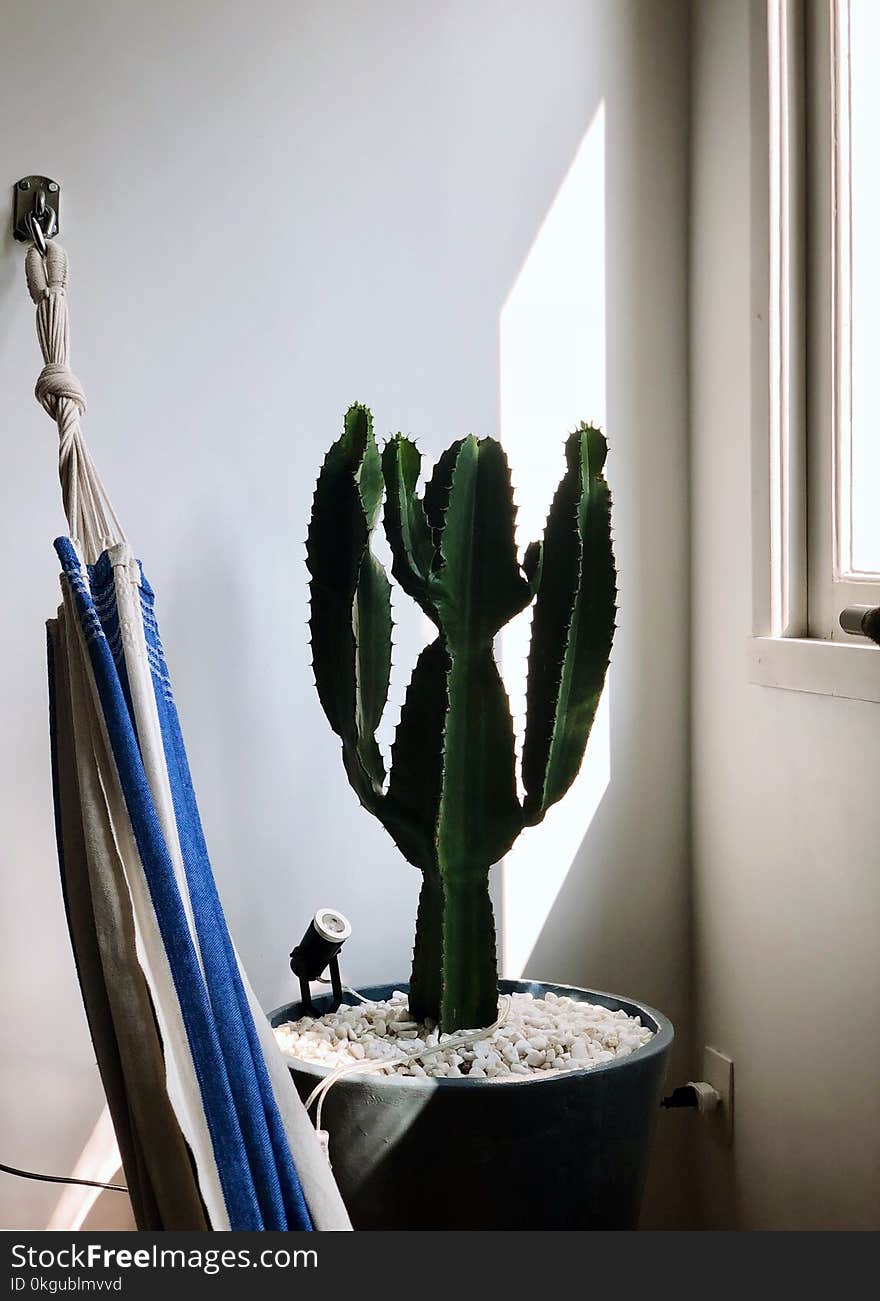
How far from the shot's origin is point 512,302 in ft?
5.35

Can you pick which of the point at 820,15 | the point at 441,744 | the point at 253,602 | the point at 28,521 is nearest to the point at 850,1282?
the point at 441,744

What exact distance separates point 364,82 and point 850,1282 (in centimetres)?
146

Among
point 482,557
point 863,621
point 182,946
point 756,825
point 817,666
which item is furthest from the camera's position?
point 756,825

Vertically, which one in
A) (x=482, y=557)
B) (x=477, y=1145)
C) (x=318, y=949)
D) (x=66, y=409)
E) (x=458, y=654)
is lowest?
(x=477, y=1145)

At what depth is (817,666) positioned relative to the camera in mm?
1392

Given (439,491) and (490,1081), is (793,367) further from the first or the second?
(490,1081)

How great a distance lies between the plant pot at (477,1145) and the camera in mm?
1185

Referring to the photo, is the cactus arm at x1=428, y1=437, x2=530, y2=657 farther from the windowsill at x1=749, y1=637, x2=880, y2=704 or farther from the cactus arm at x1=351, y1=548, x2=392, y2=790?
the windowsill at x1=749, y1=637, x2=880, y2=704

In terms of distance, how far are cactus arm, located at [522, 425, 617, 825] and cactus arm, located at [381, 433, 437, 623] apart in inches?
5.1

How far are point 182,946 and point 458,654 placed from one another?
1.51ft

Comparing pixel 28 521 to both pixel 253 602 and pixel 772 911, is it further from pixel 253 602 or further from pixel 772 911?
pixel 772 911

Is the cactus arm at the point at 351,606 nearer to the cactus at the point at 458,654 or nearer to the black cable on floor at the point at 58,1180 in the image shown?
the cactus at the point at 458,654

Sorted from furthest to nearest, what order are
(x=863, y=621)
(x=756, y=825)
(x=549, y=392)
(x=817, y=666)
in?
(x=549, y=392) < (x=756, y=825) < (x=817, y=666) < (x=863, y=621)

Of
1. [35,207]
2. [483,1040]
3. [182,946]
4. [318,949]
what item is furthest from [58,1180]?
[35,207]
